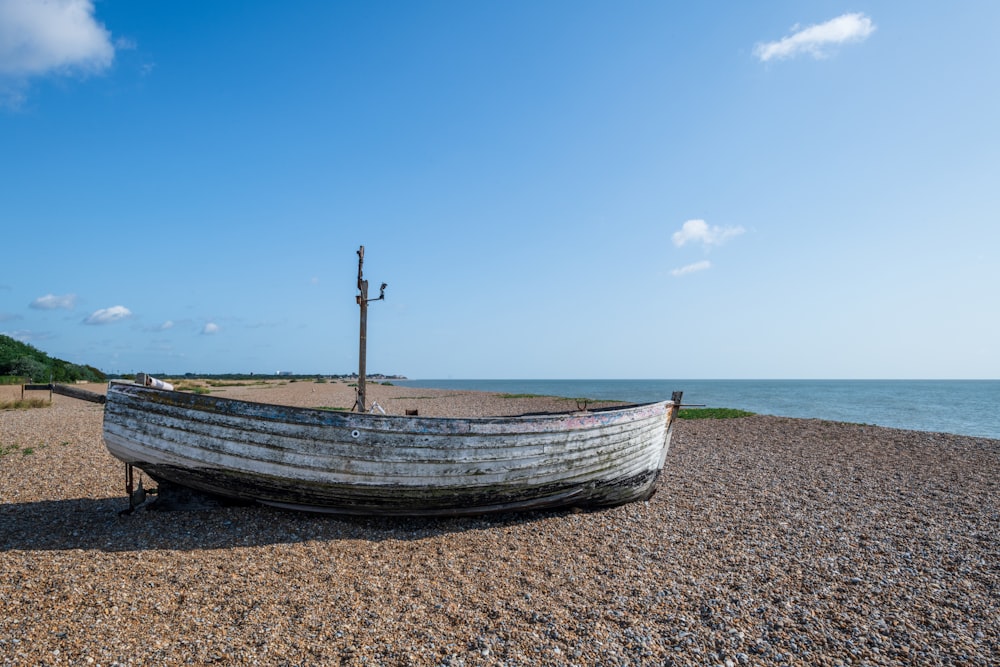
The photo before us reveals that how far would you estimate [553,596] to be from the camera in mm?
5195

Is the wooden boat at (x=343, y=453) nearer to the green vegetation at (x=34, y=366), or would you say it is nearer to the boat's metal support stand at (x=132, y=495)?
the boat's metal support stand at (x=132, y=495)

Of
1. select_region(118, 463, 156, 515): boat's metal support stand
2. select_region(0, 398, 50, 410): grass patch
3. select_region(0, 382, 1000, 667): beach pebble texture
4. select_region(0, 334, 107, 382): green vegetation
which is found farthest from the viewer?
select_region(0, 334, 107, 382): green vegetation

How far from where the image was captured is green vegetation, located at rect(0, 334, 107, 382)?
36.6 meters

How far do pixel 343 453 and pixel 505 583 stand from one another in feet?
8.52

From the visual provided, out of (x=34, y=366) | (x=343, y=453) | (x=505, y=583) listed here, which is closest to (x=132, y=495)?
(x=343, y=453)

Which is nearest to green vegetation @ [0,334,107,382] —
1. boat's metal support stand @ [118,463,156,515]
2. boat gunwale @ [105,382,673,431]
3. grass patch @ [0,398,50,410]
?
grass patch @ [0,398,50,410]

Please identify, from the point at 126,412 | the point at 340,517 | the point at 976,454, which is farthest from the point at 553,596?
the point at 976,454

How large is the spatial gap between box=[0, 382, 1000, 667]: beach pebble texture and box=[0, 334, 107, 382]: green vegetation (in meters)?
36.5

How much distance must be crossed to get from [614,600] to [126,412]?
688cm

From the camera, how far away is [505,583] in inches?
216

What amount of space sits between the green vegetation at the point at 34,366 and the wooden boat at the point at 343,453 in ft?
122

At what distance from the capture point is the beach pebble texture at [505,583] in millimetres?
4180

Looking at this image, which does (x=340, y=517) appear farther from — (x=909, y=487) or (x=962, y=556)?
(x=909, y=487)

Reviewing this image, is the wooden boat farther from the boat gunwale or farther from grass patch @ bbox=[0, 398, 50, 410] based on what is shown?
grass patch @ bbox=[0, 398, 50, 410]
